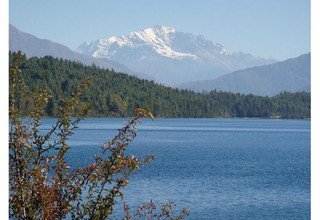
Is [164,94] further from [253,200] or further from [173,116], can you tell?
[253,200]

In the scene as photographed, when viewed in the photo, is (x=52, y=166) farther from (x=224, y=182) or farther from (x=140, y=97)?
(x=140, y=97)

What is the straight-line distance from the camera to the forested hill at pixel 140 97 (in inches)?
2931

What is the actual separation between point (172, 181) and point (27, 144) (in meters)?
18.3

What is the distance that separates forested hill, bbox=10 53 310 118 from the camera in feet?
244
